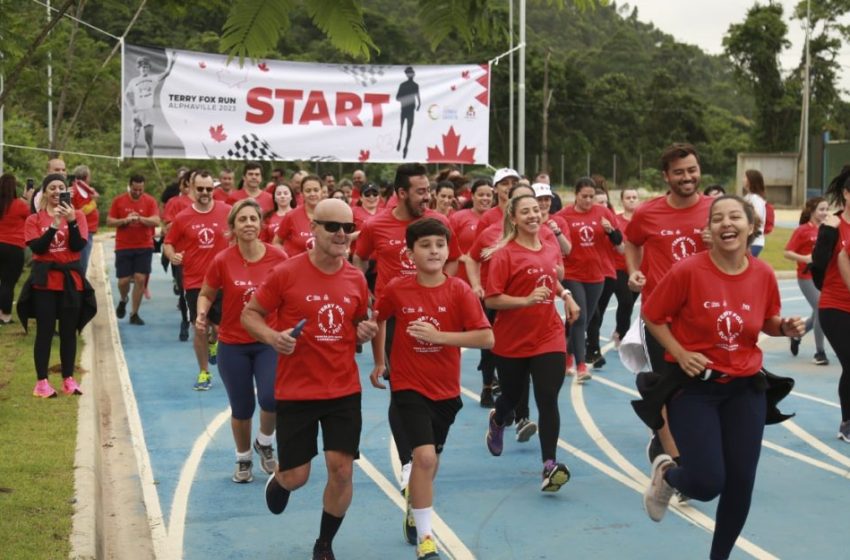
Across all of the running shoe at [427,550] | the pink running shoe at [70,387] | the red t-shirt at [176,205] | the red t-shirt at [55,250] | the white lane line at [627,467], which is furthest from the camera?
the red t-shirt at [176,205]

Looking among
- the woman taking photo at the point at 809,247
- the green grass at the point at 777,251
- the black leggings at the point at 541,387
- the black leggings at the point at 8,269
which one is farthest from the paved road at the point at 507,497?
the green grass at the point at 777,251

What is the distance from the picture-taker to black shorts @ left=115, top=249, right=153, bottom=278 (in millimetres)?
16859

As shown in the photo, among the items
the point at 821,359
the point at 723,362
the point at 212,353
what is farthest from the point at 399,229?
the point at 821,359

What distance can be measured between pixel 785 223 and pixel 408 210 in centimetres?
3976

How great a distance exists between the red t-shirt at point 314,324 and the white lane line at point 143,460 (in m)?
1.28

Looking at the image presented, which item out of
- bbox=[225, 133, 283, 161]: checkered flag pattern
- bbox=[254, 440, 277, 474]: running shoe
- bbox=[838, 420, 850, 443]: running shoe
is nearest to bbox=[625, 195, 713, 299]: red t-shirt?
bbox=[838, 420, 850, 443]: running shoe

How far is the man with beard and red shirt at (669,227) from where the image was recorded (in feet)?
23.9

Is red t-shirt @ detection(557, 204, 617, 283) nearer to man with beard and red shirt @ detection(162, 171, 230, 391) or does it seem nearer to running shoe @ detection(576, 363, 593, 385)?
running shoe @ detection(576, 363, 593, 385)

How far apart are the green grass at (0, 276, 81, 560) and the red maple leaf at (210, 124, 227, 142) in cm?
503

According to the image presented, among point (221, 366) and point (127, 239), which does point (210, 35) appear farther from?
point (127, 239)

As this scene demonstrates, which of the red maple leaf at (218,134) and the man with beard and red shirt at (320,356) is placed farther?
the red maple leaf at (218,134)

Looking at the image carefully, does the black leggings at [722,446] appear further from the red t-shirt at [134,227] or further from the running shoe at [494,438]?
the red t-shirt at [134,227]

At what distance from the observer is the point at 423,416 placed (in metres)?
6.27

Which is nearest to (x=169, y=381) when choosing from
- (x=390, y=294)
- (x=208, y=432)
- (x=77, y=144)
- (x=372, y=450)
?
(x=208, y=432)
